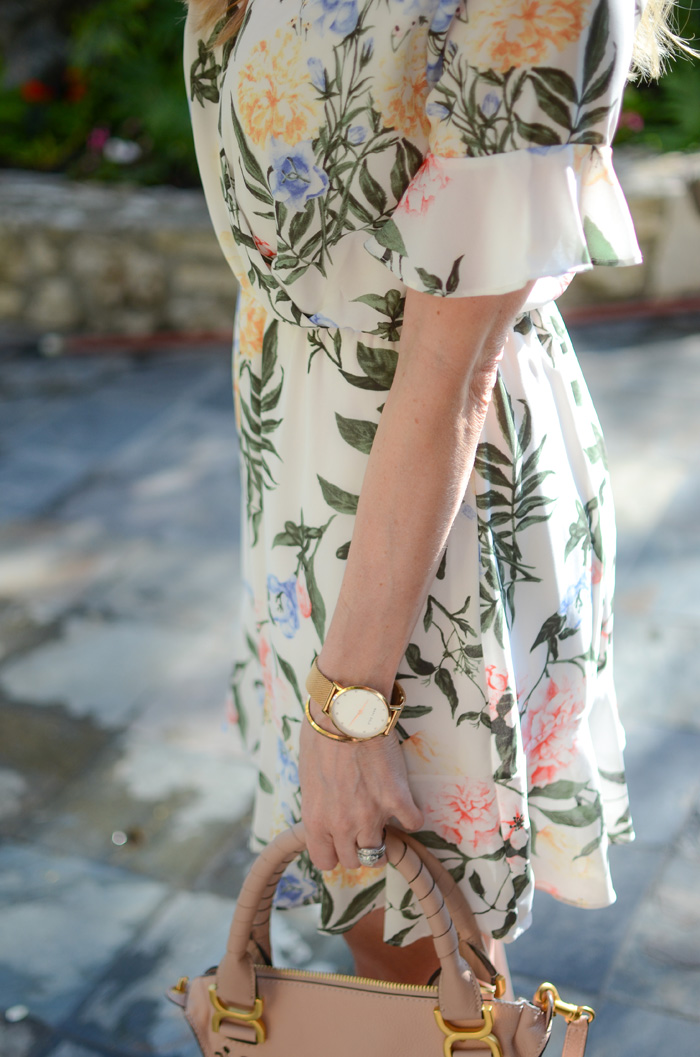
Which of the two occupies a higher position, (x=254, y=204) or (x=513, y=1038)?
(x=254, y=204)

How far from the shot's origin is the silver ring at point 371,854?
3.28 ft

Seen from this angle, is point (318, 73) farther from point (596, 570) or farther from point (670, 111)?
point (670, 111)

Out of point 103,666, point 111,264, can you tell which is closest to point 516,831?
point 103,666

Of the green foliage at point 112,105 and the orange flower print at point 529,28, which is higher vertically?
the orange flower print at point 529,28

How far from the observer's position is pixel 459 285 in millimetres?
808

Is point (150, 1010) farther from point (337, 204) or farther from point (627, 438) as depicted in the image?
point (627, 438)

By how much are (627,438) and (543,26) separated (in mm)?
2685

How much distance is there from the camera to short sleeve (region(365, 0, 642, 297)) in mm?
770

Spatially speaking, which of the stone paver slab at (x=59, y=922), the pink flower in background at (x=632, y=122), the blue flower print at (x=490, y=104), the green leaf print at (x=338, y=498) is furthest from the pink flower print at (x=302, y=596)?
the pink flower in background at (x=632, y=122)

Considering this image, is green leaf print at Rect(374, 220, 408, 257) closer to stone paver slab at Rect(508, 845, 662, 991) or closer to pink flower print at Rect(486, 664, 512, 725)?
pink flower print at Rect(486, 664, 512, 725)

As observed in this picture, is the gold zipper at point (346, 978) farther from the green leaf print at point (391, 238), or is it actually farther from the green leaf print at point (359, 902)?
the green leaf print at point (391, 238)

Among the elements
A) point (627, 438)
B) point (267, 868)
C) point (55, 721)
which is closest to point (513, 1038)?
point (267, 868)

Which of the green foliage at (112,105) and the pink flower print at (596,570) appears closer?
the pink flower print at (596,570)

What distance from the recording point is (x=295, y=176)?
3.02 feet
